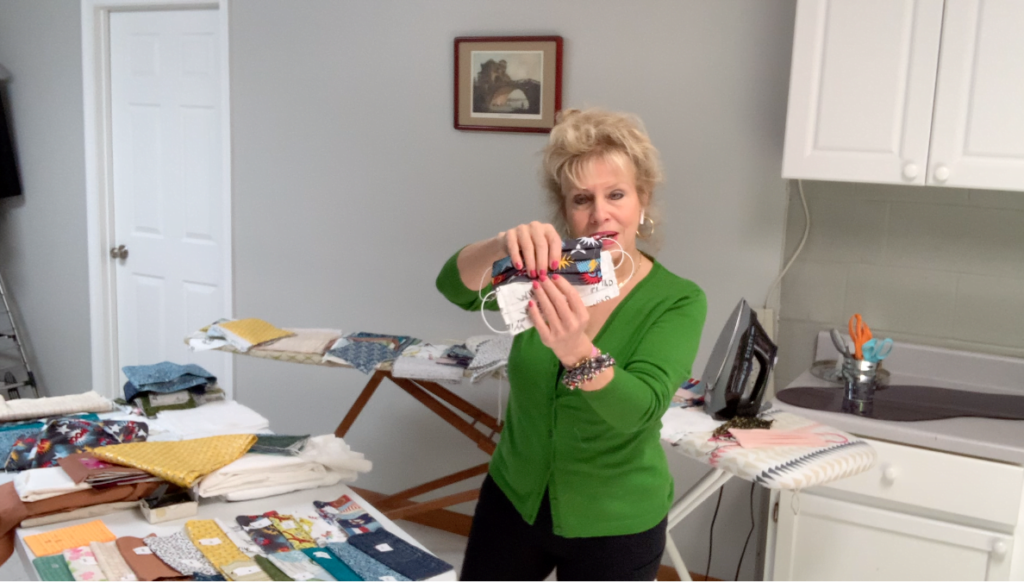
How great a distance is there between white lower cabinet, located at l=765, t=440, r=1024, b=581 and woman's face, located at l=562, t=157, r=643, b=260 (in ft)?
3.63

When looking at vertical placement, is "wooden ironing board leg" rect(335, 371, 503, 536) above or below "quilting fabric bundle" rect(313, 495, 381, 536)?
below

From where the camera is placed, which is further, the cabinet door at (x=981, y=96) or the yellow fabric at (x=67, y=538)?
the cabinet door at (x=981, y=96)

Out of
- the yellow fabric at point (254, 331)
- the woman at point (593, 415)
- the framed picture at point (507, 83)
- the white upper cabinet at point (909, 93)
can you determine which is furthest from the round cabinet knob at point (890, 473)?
the yellow fabric at point (254, 331)

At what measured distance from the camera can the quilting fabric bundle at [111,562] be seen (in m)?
1.49

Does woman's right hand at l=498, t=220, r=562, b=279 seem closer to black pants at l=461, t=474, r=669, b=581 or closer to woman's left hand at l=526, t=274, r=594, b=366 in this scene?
woman's left hand at l=526, t=274, r=594, b=366

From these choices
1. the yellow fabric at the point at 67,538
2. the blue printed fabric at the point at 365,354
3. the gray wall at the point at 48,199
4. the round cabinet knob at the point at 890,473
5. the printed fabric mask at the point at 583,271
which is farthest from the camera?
the gray wall at the point at 48,199

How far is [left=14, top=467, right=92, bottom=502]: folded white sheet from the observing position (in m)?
1.69

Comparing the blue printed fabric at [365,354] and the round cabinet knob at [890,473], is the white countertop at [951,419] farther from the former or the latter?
the blue printed fabric at [365,354]

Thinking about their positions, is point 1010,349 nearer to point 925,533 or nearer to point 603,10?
point 925,533

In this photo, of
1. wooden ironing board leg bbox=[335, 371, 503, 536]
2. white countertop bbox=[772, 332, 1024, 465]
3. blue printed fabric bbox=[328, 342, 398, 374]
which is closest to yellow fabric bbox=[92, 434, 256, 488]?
blue printed fabric bbox=[328, 342, 398, 374]

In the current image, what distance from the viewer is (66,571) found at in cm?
149

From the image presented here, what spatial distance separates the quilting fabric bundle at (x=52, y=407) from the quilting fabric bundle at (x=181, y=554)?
2.50 ft

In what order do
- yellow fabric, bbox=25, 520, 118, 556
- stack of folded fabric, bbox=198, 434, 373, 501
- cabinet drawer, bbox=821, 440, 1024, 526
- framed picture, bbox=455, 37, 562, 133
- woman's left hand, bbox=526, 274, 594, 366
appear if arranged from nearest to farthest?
woman's left hand, bbox=526, 274, 594, 366 < yellow fabric, bbox=25, 520, 118, 556 < stack of folded fabric, bbox=198, 434, 373, 501 < cabinet drawer, bbox=821, 440, 1024, 526 < framed picture, bbox=455, 37, 562, 133

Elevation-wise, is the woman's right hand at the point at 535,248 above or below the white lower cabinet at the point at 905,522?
above
